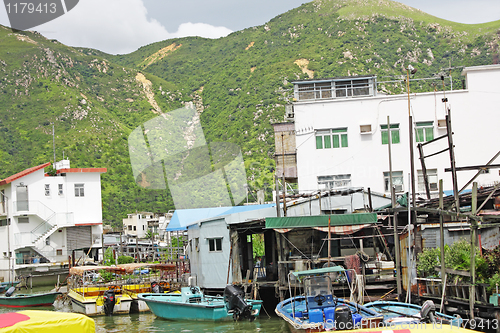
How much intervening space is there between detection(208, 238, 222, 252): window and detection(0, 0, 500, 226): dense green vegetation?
24152 mm

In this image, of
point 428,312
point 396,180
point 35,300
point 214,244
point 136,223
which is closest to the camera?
point 428,312

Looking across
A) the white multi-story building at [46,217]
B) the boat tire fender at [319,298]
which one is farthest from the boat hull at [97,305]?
the white multi-story building at [46,217]

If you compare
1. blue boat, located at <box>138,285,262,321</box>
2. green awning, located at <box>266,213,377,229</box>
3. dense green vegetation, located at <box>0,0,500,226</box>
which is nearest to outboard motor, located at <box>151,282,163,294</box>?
blue boat, located at <box>138,285,262,321</box>

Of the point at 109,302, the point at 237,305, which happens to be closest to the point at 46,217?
the point at 109,302

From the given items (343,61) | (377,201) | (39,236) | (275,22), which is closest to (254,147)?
(343,61)

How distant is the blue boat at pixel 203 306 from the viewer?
17.7 meters

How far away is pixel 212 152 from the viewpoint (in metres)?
62.7

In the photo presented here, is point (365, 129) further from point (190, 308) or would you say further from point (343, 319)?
point (343, 319)

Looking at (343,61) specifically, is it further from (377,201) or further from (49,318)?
(49,318)

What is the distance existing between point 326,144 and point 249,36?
83.8 meters

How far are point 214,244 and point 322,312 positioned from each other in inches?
362

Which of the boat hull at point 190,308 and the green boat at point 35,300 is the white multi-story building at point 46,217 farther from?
the boat hull at point 190,308

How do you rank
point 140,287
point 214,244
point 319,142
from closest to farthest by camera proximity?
point 214,244 → point 140,287 → point 319,142

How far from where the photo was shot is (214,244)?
22.3m
